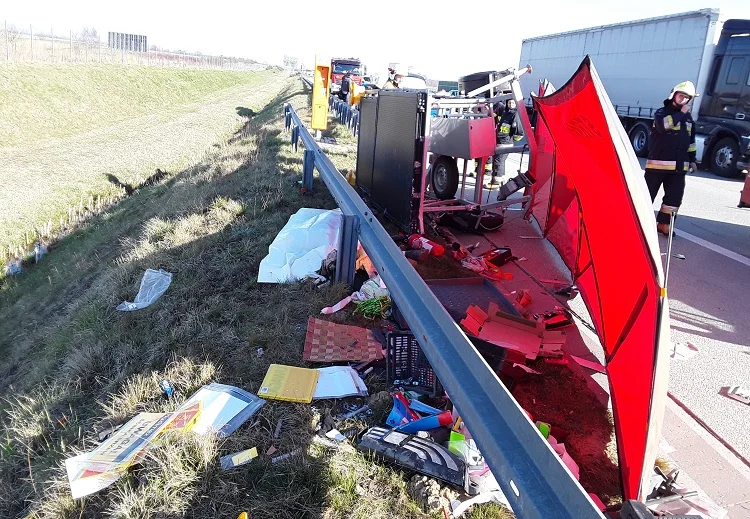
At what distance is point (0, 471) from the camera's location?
11.0 ft

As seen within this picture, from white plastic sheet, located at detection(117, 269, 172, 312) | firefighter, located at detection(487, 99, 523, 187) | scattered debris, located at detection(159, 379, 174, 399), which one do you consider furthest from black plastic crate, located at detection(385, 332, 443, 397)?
firefighter, located at detection(487, 99, 523, 187)

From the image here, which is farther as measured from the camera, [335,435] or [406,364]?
[406,364]

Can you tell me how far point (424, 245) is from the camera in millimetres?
6035

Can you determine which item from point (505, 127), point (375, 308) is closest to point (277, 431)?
point (375, 308)

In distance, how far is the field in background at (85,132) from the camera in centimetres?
1515

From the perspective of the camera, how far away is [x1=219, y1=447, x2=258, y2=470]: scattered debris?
2615mm

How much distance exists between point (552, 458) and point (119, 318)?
425 centimetres

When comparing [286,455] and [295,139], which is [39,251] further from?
[286,455]

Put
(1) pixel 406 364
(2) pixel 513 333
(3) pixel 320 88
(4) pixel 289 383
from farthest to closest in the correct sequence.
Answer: (3) pixel 320 88 < (2) pixel 513 333 < (1) pixel 406 364 < (4) pixel 289 383

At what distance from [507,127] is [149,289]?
24.9 ft

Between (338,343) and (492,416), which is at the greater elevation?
(492,416)

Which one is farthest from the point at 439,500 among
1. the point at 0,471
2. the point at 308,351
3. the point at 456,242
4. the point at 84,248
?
the point at 84,248

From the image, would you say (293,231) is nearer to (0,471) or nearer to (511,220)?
(0,471)

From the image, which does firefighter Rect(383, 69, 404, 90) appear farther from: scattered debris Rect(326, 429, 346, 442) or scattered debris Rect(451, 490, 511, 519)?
scattered debris Rect(451, 490, 511, 519)
